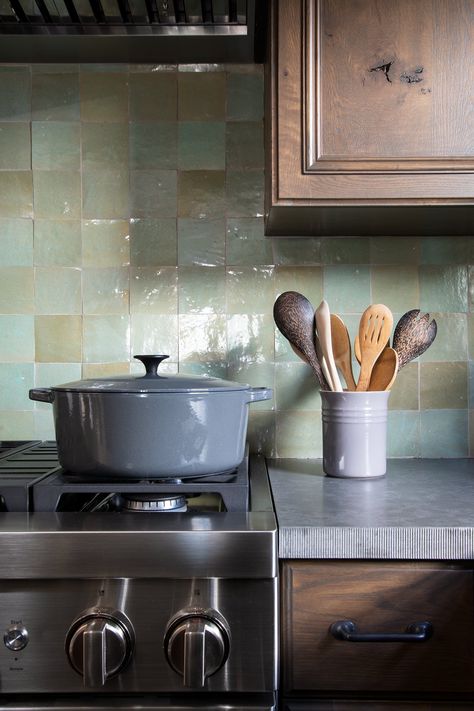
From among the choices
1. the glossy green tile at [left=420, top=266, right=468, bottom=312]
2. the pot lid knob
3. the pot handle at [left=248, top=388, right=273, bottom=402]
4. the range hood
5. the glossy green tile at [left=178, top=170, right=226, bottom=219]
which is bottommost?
the pot handle at [left=248, top=388, right=273, bottom=402]

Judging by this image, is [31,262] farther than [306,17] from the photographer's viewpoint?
Yes

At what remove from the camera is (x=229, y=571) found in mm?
851

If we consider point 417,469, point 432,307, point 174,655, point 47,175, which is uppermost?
point 47,175

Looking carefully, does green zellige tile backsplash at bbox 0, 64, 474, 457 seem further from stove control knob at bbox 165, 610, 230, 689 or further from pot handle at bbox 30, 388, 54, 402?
stove control knob at bbox 165, 610, 230, 689

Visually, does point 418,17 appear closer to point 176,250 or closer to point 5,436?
point 176,250

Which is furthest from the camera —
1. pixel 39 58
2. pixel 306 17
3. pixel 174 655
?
pixel 39 58

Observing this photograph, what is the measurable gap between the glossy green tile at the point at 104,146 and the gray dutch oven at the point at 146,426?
0.67 metres

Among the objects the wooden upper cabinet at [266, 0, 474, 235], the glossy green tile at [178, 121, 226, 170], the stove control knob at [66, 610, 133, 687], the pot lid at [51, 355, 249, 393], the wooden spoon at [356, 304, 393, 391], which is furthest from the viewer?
the glossy green tile at [178, 121, 226, 170]

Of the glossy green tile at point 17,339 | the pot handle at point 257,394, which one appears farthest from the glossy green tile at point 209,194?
the pot handle at point 257,394

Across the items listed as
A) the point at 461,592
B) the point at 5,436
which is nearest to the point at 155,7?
the point at 5,436

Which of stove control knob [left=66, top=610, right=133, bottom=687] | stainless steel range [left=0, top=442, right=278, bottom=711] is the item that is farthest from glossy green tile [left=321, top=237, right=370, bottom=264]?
stove control knob [left=66, top=610, right=133, bottom=687]

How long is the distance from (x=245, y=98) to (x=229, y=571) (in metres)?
1.07

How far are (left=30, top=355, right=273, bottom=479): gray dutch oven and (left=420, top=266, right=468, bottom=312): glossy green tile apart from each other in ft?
2.18

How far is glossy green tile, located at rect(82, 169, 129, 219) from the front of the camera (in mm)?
1487
